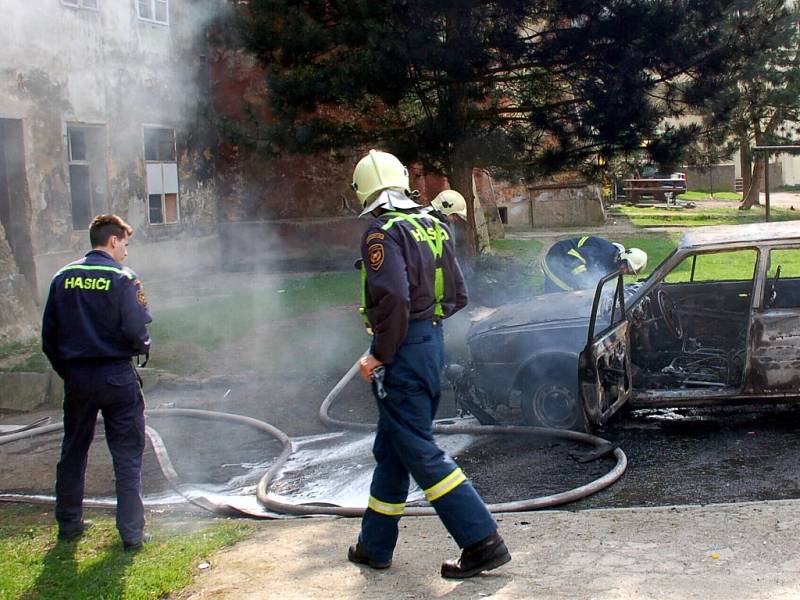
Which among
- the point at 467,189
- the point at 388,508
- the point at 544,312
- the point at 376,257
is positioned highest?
the point at 467,189

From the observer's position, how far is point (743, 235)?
276 inches

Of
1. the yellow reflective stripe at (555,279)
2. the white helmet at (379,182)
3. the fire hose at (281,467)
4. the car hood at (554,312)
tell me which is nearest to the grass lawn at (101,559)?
the fire hose at (281,467)

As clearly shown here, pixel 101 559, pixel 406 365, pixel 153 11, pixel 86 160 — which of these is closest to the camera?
pixel 406 365

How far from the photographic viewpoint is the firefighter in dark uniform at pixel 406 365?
4082 millimetres

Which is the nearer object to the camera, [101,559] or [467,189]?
[101,559]

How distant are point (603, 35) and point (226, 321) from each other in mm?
5713

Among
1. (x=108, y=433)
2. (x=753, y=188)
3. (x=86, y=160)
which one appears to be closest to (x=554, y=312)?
(x=108, y=433)

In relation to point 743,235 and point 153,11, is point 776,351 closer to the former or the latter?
point 743,235

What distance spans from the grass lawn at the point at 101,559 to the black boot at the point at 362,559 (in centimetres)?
75

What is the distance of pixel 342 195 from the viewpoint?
57.6 ft

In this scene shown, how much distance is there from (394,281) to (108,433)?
1.95 metres

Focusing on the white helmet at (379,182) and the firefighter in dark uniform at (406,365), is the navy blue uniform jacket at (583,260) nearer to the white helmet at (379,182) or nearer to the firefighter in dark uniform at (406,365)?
the firefighter in dark uniform at (406,365)

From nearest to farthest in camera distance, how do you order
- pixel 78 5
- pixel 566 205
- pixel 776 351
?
pixel 776 351
pixel 78 5
pixel 566 205

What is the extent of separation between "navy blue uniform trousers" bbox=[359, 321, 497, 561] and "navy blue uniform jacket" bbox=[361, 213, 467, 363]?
0.11 meters
